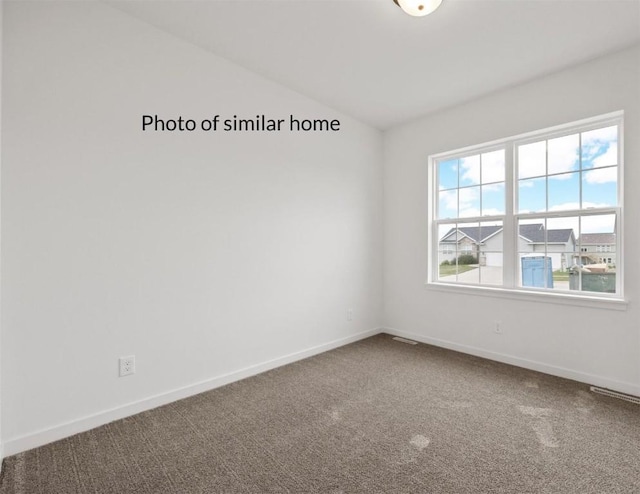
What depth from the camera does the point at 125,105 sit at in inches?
85.2

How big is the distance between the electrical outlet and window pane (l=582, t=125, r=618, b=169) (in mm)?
3828

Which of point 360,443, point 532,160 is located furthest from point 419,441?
point 532,160

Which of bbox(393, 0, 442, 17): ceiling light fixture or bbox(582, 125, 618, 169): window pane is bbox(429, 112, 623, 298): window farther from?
bbox(393, 0, 442, 17): ceiling light fixture

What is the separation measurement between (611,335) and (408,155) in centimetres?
255

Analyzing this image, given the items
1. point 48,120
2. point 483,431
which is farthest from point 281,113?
point 483,431

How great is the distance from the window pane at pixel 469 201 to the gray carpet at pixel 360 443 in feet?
5.49

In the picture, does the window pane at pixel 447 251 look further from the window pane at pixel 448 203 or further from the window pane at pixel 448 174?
the window pane at pixel 448 174

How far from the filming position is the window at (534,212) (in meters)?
2.69

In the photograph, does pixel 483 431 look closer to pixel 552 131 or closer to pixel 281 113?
pixel 552 131

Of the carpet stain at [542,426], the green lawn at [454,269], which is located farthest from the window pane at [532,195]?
the carpet stain at [542,426]

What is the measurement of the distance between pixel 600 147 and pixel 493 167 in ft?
2.72

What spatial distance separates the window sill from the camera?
257cm

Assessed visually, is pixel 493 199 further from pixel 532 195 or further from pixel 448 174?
pixel 448 174

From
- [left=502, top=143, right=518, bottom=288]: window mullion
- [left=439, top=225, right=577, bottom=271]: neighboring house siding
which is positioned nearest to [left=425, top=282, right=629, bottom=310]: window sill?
[left=502, top=143, right=518, bottom=288]: window mullion
